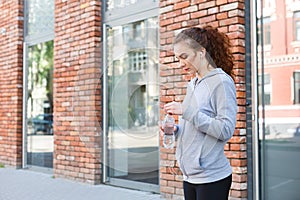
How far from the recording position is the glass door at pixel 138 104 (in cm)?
299

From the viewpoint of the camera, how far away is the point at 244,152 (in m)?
3.95


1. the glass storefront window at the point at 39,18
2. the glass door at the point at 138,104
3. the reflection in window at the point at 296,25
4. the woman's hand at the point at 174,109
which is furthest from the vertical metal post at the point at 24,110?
the woman's hand at the point at 174,109

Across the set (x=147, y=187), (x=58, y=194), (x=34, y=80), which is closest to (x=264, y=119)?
(x=147, y=187)

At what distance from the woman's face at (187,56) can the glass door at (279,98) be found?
2222 millimetres

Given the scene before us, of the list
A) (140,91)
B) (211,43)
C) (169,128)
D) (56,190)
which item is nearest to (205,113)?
(169,128)

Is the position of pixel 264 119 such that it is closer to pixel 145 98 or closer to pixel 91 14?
pixel 145 98

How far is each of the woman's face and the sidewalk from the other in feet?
10.2

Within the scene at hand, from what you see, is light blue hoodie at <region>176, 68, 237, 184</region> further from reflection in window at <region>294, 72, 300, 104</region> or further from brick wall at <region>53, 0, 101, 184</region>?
brick wall at <region>53, 0, 101, 184</region>

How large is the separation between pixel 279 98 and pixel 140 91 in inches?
53.1

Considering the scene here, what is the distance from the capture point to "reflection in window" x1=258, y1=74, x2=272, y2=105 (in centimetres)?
405

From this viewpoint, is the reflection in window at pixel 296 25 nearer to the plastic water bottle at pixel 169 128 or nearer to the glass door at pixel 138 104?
→ the glass door at pixel 138 104

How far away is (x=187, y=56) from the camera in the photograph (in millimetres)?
1867

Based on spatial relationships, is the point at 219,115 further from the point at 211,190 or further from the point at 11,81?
the point at 11,81

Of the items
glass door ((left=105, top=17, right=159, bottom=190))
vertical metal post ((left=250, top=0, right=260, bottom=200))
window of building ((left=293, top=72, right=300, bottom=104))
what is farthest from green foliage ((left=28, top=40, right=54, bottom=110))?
window of building ((left=293, top=72, right=300, bottom=104))
